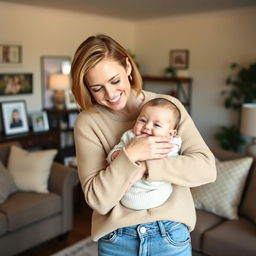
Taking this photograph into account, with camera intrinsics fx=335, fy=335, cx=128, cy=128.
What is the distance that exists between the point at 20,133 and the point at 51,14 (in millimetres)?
1741

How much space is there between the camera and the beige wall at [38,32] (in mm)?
4309

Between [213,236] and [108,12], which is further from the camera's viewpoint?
[108,12]

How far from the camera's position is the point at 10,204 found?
2.67 meters

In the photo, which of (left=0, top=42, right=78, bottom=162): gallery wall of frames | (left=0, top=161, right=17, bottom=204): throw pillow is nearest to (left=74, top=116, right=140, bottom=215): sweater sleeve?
(left=0, top=161, right=17, bottom=204): throw pillow

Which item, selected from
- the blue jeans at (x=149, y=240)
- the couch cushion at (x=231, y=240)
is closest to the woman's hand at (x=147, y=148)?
the blue jeans at (x=149, y=240)

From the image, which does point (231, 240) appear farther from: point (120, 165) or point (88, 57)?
point (88, 57)

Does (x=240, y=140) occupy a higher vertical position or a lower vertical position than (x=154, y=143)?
lower

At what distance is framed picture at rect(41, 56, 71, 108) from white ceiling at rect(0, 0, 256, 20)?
707mm

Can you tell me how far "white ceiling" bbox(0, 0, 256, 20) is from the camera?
4.18 meters

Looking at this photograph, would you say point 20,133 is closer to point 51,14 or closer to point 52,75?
point 52,75

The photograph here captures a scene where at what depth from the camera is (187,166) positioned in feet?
3.40

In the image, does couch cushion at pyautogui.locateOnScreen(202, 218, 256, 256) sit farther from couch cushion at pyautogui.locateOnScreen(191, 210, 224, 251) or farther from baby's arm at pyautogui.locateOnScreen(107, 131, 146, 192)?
baby's arm at pyautogui.locateOnScreen(107, 131, 146, 192)

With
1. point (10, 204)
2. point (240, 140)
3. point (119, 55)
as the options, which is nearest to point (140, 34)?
point (240, 140)

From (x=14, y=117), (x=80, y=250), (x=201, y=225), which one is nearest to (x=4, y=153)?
(x=80, y=250)
